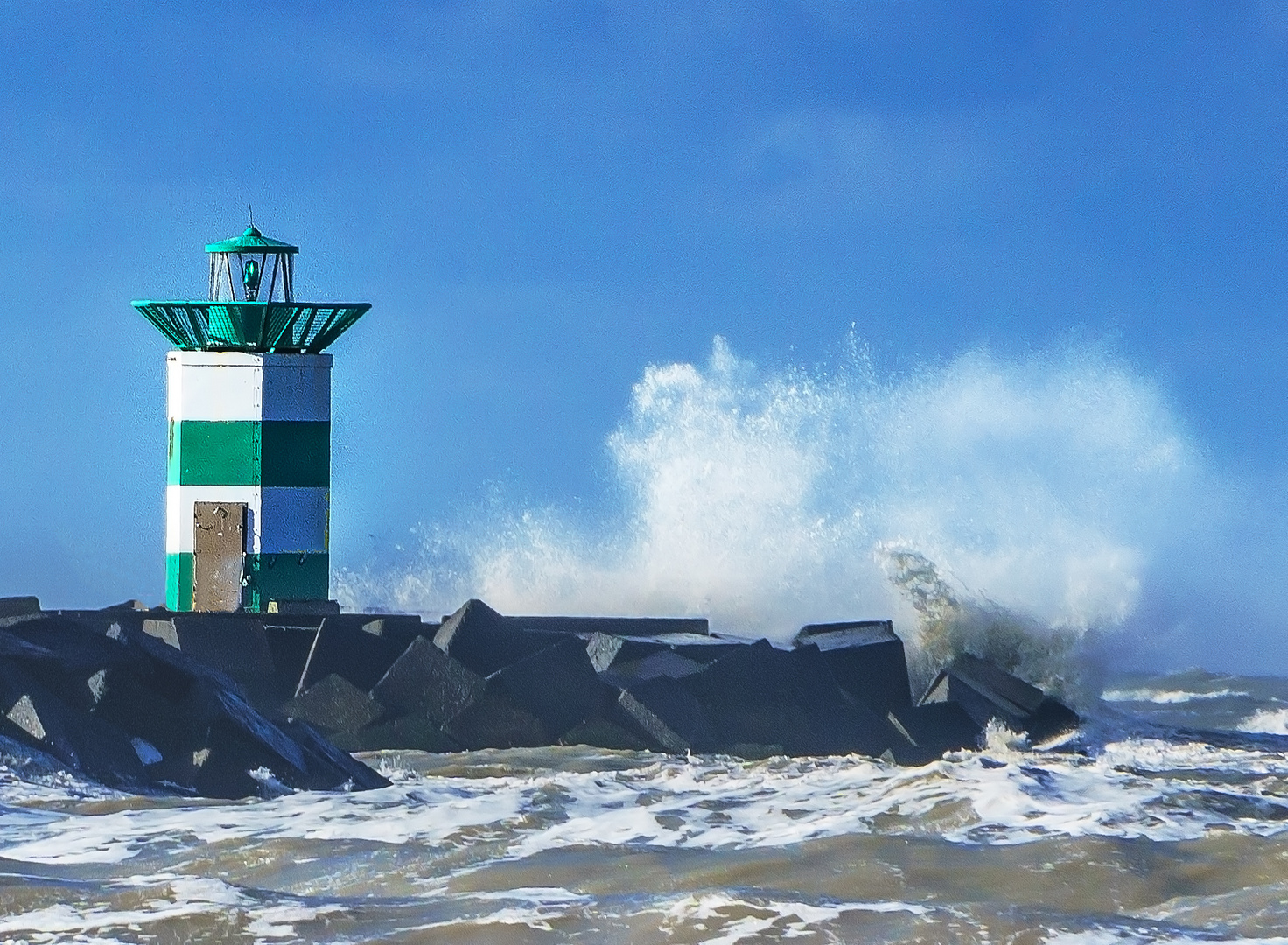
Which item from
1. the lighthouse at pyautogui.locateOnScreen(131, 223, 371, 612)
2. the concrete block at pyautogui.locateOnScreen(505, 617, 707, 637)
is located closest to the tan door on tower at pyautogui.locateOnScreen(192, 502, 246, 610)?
the lighthouse at pyautogui.locateOnScreen(131, 223, 371, 612)

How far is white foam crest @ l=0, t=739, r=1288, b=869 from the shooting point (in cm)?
482

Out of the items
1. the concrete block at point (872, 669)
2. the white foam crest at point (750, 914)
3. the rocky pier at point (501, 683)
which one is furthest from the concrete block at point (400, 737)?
the white foam crest at point (750, 914)

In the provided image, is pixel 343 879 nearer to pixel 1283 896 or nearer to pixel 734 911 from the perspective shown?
pixel 734 911

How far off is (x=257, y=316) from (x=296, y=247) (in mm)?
578

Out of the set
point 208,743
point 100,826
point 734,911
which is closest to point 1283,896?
point 734,911

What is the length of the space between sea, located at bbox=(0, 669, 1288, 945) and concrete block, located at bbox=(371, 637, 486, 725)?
5.08 ft

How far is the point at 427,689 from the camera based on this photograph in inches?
319

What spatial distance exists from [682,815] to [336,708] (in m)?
3.10

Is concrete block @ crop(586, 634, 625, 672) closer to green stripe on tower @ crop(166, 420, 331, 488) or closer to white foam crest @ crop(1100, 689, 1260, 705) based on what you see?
green stripe on tower @ crop(166, 420, 331, 488)

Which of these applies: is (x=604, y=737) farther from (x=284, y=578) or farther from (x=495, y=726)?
(x=284, y=578)

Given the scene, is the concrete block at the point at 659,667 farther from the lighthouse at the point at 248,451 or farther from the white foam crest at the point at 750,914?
the white foam crest at the point at 750,914

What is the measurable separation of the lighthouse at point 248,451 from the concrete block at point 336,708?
1.85 metres

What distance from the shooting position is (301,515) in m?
9.93

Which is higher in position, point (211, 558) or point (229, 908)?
point (211, 558)
